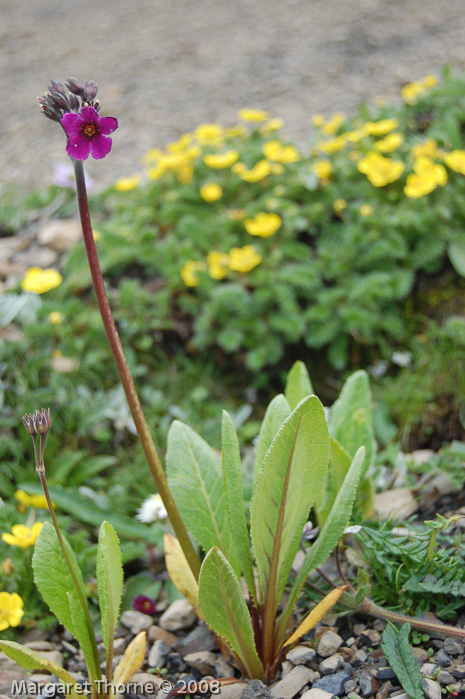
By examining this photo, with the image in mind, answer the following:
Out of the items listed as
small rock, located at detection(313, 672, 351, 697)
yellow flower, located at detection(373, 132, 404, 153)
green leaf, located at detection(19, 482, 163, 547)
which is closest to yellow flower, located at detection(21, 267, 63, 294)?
green leaf, located at detection(19, 482, 163, 547)

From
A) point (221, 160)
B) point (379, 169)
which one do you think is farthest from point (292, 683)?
point (221, 160)

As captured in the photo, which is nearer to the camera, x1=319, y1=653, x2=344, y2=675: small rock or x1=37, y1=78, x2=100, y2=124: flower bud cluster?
x1=37, y1=78, x2=100, y2=124: flower bud cluster

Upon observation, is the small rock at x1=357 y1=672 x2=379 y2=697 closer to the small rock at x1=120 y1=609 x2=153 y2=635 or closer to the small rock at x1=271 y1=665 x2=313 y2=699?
the small rock at x1=271 y1=665 x2=313 y2=699

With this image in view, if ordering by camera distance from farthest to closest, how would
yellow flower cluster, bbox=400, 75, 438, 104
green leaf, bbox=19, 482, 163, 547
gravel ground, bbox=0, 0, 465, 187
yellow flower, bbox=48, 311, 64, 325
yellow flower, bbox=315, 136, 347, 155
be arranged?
1. gravel ground, bbox=0, 0, 465, 187
2. yellow flower cluster, bbox=400, 75, 438, 104
3. yellow flower, bbox=315, 136, 347, 155
4. yellow flower, bbox=48, 311, 64, 325
5. green leaf, bbox=19, 482, 163, 547

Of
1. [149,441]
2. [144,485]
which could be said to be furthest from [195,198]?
[149,441]

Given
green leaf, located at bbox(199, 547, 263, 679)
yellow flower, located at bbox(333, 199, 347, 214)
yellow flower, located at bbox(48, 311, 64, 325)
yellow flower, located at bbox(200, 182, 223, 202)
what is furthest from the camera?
yellow flower, located at bbox(200, 182, 223, 202)

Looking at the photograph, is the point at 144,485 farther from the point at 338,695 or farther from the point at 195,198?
the point at 195,198
